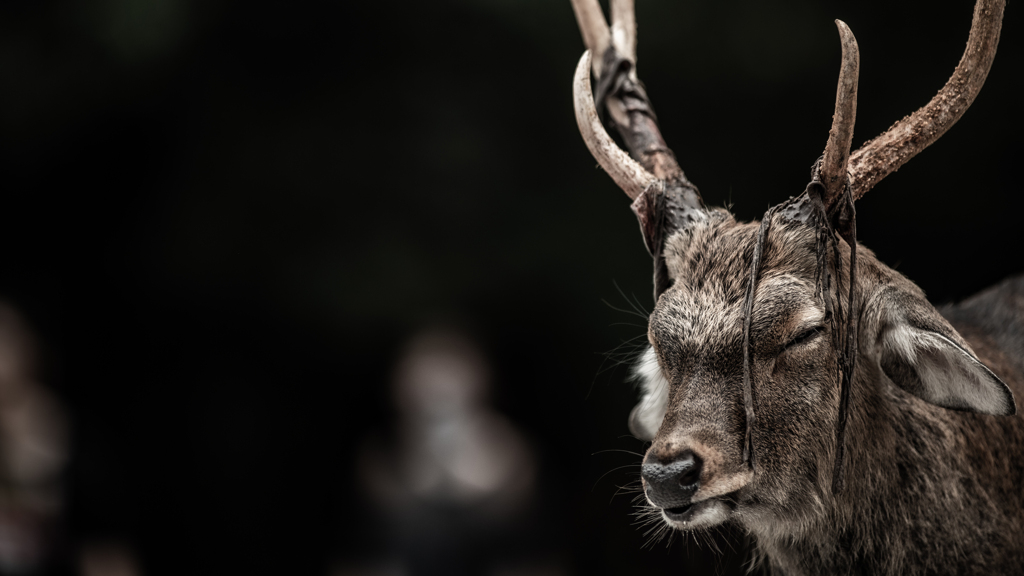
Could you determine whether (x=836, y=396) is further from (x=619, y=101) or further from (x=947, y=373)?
(x=619, y=101)

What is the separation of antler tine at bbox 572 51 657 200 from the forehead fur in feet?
0.71

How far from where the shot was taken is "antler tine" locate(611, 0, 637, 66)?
72.7 inches

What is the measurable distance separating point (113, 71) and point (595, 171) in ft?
6.42

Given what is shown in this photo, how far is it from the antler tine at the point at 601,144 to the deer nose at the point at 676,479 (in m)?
0.60

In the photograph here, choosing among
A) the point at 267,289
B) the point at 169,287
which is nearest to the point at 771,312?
the point at 267,289

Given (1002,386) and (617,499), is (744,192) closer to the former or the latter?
(617,499)

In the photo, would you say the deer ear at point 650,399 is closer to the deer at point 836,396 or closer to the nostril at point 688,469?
the deer at point 836,396

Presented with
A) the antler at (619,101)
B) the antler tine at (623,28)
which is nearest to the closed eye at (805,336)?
the antler at (619,101)

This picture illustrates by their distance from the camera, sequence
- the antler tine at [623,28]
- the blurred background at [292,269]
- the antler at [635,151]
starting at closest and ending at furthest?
1. the antler at [635,151]
2. the antler tine at [623,28]
3. the blurred background at [292,269]

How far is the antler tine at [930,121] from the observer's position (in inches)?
49.3

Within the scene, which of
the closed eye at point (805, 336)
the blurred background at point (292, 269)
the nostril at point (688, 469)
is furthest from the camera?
the blurred background at point (292, 269)

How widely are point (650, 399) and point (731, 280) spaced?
16.2 inches

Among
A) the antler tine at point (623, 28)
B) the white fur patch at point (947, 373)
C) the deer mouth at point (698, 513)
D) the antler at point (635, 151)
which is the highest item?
the antler tine at point (623, 28)

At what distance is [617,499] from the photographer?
279 cm
